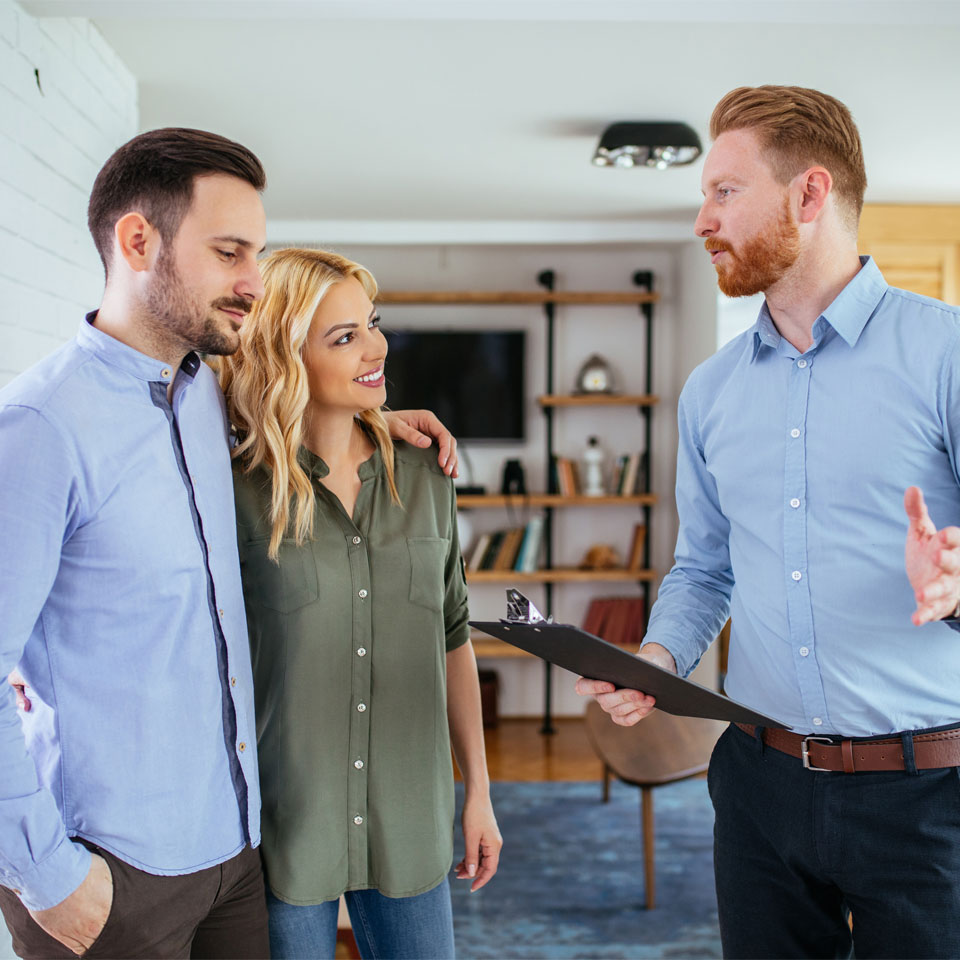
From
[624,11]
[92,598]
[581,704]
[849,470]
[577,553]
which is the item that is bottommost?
[581,704]

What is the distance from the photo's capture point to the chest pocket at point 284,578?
1394 mm

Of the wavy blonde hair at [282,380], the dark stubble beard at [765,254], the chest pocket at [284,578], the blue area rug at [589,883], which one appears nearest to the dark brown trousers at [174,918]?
the chest pocket at [284,578]

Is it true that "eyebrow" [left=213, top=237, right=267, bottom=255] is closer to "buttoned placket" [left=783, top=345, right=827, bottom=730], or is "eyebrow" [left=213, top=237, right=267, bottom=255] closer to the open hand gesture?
"buttoned placket" [left=783, top=345, right=827, bottom=730]

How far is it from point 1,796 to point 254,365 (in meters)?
0.73

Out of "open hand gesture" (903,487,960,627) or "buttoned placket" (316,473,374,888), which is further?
"buttoned placket" (316,473,374,888)

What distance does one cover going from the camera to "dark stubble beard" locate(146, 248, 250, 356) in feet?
4.12

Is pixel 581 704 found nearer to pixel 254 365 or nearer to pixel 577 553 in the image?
pixel 577 553

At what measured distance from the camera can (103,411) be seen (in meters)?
1.20

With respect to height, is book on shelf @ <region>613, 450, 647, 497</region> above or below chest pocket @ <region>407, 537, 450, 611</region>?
below

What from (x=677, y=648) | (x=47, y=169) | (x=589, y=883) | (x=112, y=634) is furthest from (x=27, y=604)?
(x=589, y=883)

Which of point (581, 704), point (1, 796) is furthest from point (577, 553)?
point (1, 796)

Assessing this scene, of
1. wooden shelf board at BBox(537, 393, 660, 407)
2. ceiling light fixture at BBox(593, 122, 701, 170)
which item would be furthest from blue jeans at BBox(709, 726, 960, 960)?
wooden shelf board at BBox(537, 393, 660, 407)

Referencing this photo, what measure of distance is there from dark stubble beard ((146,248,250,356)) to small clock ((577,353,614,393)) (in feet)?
14.2

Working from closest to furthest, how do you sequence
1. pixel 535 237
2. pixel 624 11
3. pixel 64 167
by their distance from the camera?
pixel 624 11 → pixel 64 167 → pixel 535 237
